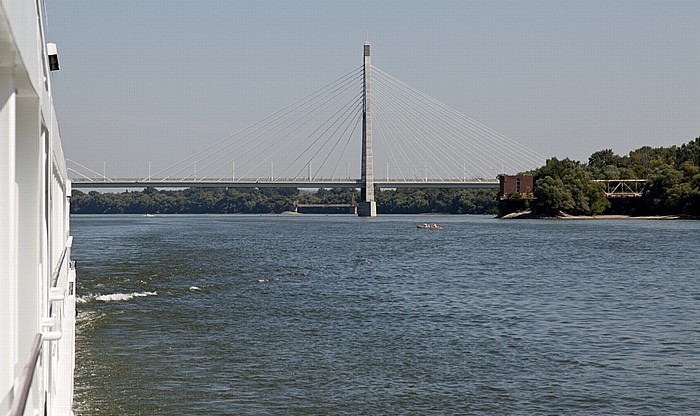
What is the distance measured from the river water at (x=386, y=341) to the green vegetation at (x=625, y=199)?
79896 mm

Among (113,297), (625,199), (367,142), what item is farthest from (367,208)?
(113,297)

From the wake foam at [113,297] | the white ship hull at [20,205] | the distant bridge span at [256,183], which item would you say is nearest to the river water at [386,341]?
the wake foam at [113,297]

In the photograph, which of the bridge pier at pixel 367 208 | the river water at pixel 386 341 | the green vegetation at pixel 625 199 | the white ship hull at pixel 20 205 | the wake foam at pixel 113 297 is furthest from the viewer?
the bridge pier at pixel 367 208

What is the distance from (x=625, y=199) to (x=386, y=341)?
116161mm

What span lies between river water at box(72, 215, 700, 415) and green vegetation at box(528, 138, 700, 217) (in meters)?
79.9

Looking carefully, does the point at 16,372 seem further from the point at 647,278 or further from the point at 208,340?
the point at 647,278

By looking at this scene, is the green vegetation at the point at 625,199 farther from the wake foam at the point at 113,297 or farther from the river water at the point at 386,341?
the wake foam at the point at 113,297

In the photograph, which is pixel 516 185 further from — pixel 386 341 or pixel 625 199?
pixel 386 341

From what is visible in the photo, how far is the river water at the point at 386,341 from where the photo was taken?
12.2 meters

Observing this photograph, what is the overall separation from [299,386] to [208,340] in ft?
14.8

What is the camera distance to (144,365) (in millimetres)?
14383

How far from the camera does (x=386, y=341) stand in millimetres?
17078

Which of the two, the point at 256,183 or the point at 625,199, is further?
the point at 625,199

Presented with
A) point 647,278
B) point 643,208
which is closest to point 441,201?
→ point 643,208
